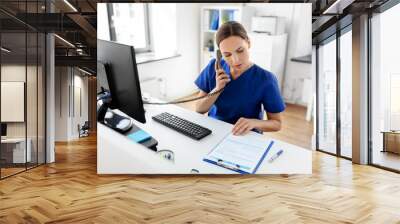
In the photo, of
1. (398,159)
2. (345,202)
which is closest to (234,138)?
(345,202)

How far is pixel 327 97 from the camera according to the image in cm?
870

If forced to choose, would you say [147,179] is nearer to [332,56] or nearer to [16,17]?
[16,17]

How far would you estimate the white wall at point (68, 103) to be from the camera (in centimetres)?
1159

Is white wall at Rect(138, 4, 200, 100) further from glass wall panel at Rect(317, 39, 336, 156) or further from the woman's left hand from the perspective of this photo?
glass wall panel at Rect(317, 39, 336, 156)

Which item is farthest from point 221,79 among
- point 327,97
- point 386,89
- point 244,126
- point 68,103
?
point 68,103

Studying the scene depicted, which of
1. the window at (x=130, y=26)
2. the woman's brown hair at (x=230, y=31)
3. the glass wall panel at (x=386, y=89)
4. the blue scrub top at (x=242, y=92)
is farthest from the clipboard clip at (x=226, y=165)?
the glass wall panel at (x=386, y=89)

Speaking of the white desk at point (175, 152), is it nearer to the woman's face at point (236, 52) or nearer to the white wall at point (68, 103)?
the woman's face at point (236, 52)

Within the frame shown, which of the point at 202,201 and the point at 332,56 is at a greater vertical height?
the point at 332,56

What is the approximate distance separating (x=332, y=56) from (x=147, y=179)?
486 centimetres

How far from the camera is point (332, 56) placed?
8211mm

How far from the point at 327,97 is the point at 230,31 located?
14.0 ft

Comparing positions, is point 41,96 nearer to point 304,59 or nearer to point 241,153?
point 241,153

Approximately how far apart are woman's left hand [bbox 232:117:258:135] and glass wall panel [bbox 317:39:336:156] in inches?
146

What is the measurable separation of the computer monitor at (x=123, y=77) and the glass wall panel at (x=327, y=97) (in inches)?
186
